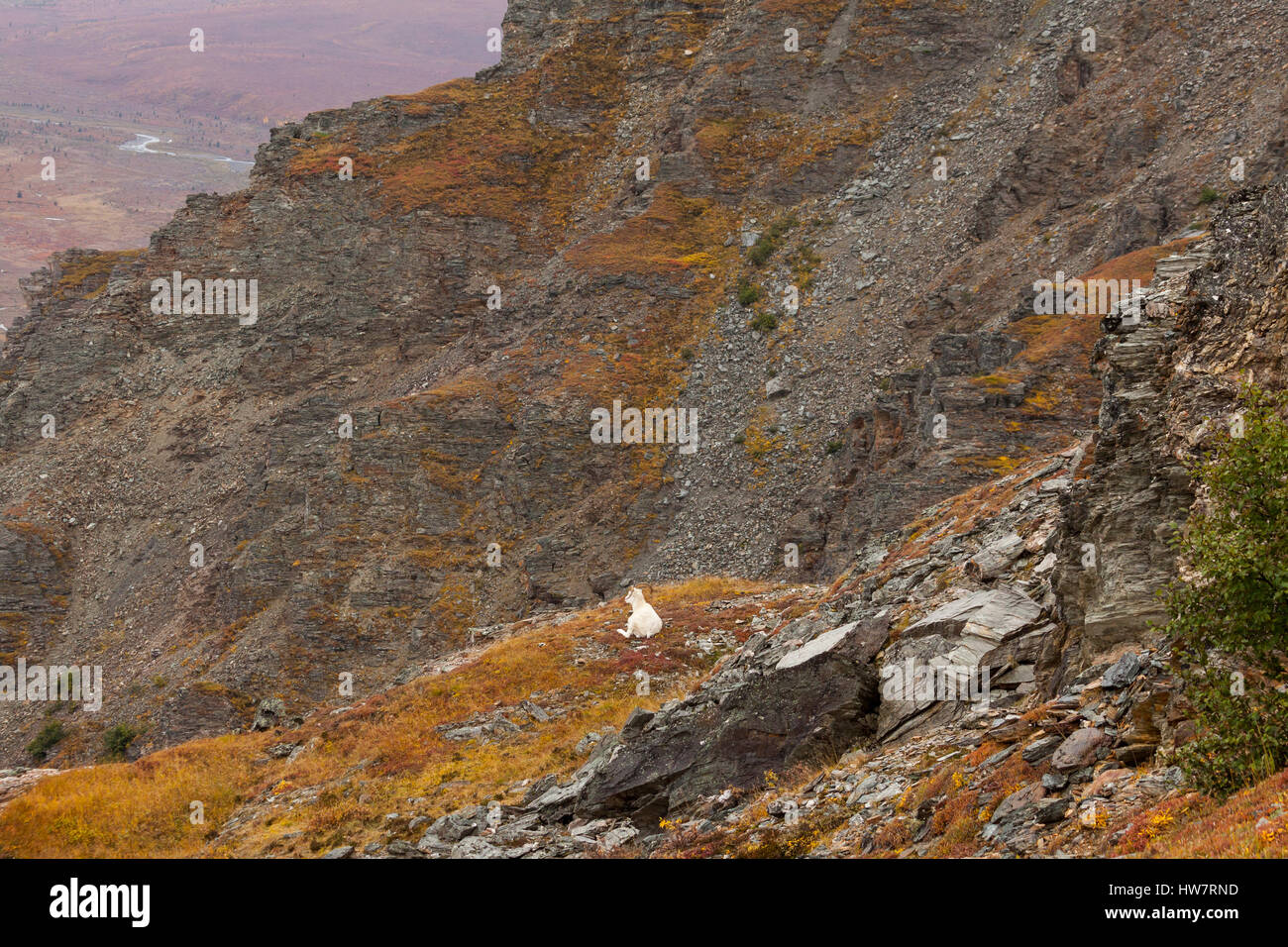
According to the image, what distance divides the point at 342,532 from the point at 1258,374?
53.7 metres

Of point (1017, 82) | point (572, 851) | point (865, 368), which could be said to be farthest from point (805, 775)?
point (1017, 82)

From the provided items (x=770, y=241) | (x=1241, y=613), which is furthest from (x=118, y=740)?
(x=1241, y=613)

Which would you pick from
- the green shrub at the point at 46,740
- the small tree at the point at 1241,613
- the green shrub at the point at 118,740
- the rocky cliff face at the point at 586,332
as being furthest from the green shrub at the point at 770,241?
the small tree at the point at 1241,613

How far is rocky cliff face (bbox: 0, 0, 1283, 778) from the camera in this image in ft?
172

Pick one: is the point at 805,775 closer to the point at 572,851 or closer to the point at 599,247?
the point at 572,851

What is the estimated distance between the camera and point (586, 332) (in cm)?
6819

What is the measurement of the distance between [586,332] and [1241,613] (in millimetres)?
58106

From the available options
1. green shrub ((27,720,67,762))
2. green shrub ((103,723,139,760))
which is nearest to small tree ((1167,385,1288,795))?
green shrub ((103,723,139,760))

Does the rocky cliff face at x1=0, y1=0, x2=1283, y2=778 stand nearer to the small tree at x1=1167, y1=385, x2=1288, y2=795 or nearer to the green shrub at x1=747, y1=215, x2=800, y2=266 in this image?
the green shrub at x1=747, y1=215, x2=800, y2=266

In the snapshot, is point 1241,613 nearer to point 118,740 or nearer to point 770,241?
point 118,740

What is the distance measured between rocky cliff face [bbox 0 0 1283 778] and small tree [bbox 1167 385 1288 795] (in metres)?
16.5

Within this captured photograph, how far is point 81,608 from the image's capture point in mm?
67750

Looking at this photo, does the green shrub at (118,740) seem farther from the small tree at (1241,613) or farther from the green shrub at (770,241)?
the small tree at (1241,613)

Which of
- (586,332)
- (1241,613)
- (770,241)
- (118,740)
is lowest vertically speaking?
(118,740)
